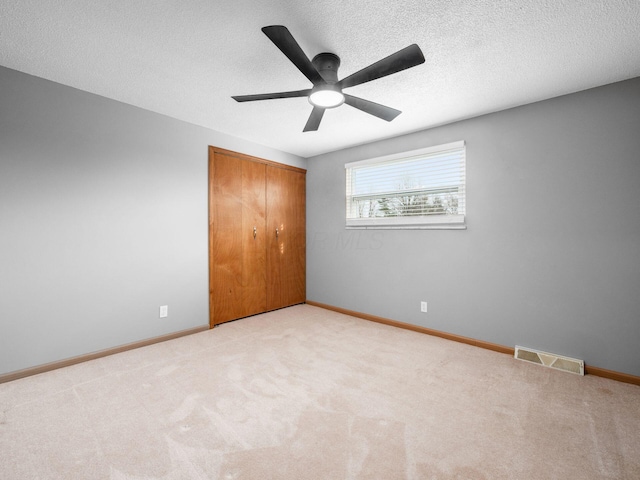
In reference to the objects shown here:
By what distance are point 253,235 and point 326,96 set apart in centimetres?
242

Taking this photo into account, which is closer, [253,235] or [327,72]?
[327,72]

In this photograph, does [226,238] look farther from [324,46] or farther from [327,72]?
[324,46]

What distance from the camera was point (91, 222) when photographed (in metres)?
2.61

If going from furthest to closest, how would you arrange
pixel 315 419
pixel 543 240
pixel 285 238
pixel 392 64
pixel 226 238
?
pixel 285 238 < pixel 226 238 < pixel 543 240 < pixel 315 419 < pixel 392 64

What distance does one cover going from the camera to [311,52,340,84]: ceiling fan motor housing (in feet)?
6.38

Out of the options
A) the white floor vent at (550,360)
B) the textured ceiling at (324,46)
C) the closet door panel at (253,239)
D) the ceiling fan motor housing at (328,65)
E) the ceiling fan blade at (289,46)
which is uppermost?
the textured ceiling at (324,46)

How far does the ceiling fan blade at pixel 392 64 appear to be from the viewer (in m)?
1.52

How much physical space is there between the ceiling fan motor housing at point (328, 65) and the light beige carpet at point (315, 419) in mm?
Answer: 2241

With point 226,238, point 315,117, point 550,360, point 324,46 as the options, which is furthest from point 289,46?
point 550,360

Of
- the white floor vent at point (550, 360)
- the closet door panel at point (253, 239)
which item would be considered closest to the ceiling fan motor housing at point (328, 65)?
the closet door panel at point (253, 239)

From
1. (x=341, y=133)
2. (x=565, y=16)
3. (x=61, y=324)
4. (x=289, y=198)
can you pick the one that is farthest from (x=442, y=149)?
(x=61, y=324)

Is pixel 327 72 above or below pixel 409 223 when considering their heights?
above

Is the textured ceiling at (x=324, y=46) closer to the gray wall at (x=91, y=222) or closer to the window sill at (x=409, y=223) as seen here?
the gray wall at (x=91, y=222)

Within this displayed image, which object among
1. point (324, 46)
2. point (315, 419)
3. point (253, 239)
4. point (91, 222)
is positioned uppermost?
point (324, 46)
